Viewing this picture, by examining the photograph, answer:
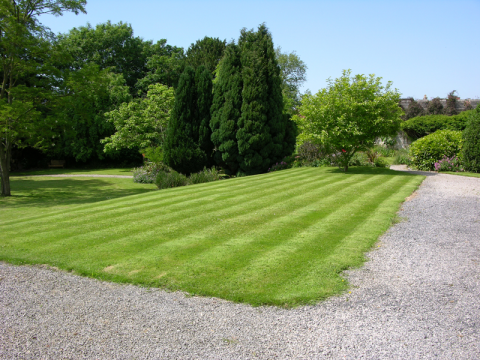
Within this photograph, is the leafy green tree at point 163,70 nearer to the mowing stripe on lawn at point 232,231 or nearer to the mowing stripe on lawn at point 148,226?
the mowing stripe on lawn at point 148,226

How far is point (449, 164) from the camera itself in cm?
1574

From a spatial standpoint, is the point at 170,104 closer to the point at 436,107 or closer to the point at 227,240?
the point at 227,240

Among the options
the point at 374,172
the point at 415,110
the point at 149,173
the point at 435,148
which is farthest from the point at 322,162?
the point at 415,110

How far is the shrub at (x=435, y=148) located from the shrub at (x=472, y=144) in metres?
0.94

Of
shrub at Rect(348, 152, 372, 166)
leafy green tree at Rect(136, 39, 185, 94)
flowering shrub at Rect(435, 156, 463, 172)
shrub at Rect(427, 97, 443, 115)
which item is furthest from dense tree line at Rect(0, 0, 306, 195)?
shrub at Rect(427, 97, 443, 115)

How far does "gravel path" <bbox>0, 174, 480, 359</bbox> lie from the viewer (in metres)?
3.31

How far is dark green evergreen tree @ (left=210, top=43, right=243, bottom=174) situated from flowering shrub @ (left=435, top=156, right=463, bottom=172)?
9.63 m

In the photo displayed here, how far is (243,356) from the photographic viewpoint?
3.23 m

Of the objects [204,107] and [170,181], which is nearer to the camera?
[170,181]

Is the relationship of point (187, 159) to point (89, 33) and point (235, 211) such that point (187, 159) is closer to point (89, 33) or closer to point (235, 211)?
point (235, 211)

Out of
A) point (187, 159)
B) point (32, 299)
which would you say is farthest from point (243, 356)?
point (187, 159)

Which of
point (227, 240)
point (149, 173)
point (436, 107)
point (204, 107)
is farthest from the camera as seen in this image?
point (436, 107)

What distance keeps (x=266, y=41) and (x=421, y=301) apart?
17.1m

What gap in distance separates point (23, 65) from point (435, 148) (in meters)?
19.2
